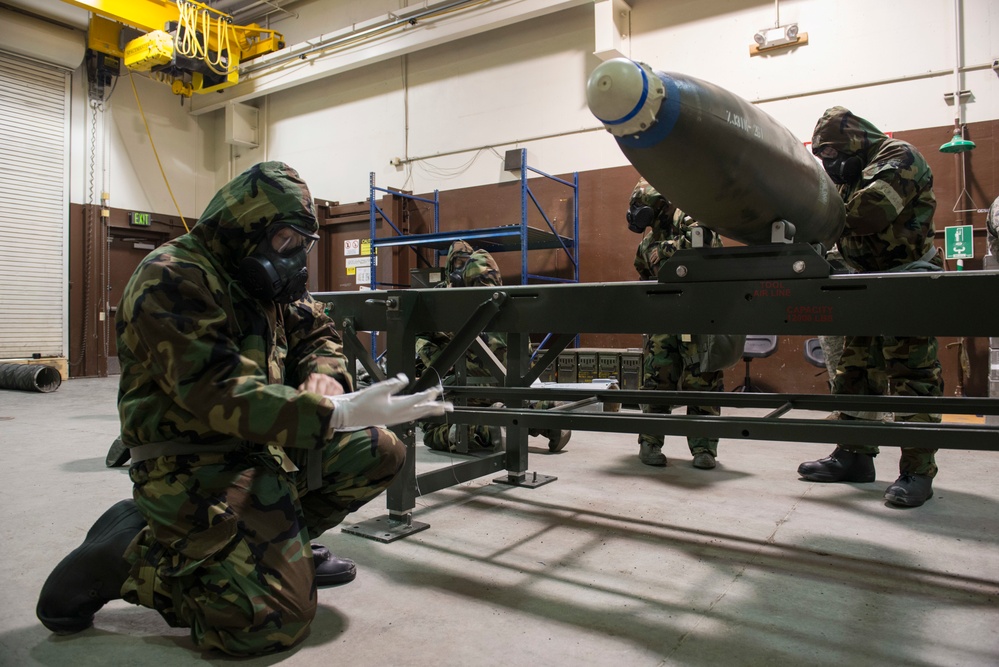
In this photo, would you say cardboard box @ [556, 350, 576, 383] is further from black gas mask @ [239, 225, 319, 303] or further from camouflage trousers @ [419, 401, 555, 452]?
black gas mask @ [239, 225, 319, 303]

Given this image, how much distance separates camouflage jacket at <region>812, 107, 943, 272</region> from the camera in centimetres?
218

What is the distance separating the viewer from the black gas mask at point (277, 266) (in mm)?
1416

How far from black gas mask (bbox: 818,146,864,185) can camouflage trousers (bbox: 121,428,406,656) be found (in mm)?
2228

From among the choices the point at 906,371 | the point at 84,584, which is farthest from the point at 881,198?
the point at 84,584

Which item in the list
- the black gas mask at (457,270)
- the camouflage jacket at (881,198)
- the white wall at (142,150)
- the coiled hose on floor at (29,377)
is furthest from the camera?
the white wall at (142,150)

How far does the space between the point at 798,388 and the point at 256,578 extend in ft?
15.1

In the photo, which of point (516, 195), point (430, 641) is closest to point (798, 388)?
point (516, 195)

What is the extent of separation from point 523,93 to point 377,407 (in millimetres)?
5641

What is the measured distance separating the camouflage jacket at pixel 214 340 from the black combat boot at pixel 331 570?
47cm

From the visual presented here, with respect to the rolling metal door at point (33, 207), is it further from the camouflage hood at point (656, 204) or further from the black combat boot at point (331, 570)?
the black combat boot at point (331, 570)

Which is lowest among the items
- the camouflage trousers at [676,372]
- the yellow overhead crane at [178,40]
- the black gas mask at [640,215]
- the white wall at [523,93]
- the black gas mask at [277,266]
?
the camouflage trousers at [676,372]

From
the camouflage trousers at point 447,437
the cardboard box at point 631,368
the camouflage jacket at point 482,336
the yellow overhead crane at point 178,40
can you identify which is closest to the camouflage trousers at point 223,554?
the camouflage trousers at point 447,437

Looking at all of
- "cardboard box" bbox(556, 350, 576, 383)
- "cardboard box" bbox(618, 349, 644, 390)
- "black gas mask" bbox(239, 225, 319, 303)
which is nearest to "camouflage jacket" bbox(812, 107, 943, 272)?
"black gas mask" bbox(239, 225, 319, 303)

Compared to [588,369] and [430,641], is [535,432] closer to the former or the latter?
[588,369]
